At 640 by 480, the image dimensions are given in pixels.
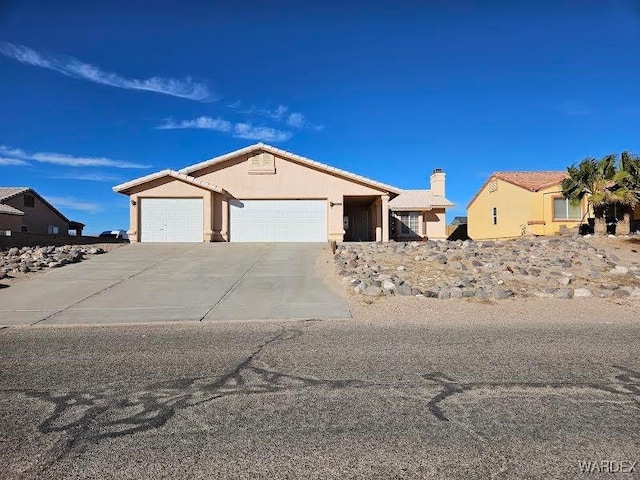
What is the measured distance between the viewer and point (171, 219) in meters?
22.1

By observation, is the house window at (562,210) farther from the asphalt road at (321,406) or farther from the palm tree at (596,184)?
the asphalt road at (321,406)

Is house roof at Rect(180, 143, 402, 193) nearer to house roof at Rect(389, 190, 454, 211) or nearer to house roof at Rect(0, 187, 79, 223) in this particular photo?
house roof at Rect(389, 190, 454, 211)

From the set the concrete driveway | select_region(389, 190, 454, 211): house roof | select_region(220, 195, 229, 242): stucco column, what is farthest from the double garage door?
select_region(389, 190, 454, 211): house roof

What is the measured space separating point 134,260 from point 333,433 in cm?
1415

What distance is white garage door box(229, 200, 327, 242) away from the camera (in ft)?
74.1

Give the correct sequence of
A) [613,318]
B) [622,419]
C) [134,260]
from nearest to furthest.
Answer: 1. [622,419]
2. [613,318]
3. [134,260]

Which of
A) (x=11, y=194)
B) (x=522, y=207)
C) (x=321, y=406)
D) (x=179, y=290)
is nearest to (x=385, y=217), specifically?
(x=522, y=207)

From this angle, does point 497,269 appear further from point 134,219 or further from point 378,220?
point 134,219

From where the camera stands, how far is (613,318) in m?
7.96

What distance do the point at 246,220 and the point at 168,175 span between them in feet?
14.4

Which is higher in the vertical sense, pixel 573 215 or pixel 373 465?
Result: pixel 573 215

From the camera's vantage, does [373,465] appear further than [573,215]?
No

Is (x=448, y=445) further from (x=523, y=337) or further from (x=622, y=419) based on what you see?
(x=523, y=337)

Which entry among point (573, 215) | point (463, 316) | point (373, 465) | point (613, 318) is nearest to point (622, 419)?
point (373, 465)
